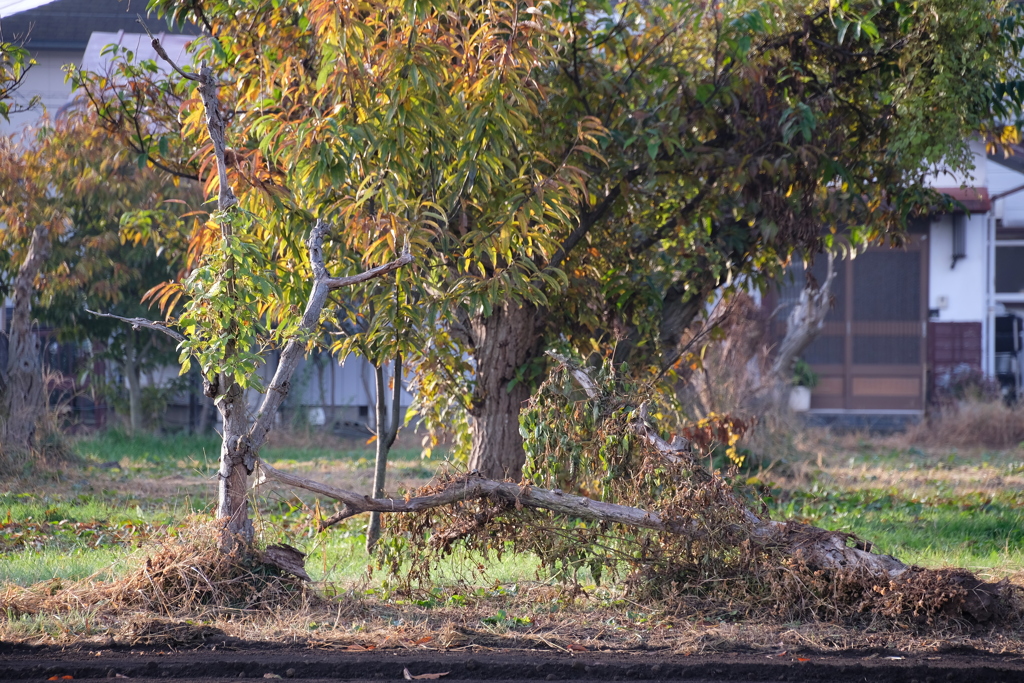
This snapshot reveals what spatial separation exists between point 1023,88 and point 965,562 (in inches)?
136

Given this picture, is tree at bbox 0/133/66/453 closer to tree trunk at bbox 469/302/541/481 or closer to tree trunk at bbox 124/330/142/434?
tree trunk at bbox 124/330/142/434

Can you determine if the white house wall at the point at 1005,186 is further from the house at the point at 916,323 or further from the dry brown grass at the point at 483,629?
the dry brown grass at the point at 483,629

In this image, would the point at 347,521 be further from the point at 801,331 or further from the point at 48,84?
the point at 48,84

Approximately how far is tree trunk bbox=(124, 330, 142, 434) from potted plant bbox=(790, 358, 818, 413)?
11464 millimetres

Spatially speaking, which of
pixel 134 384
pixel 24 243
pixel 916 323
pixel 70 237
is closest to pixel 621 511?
pixel 24 243

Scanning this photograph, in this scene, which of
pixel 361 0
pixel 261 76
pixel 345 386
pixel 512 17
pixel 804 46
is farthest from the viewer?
pixel 345 386

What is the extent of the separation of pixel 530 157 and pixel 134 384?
410 inches

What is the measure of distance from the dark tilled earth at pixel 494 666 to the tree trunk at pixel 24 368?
20.5ft

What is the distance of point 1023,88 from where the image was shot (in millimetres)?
6617

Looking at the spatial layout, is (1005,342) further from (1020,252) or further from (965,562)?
(965,562)

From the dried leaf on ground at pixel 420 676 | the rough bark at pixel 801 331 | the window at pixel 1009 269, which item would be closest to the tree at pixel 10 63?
the dried leaf on ground at pixel 420 676

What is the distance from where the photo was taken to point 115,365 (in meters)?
15.5

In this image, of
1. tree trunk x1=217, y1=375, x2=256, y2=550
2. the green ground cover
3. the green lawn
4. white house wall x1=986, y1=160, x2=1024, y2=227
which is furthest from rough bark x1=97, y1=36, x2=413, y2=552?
white house wall x1=986, y1=160, x2=1024, y2=227

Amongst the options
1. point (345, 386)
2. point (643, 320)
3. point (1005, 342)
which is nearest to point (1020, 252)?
point (1005, 342)
